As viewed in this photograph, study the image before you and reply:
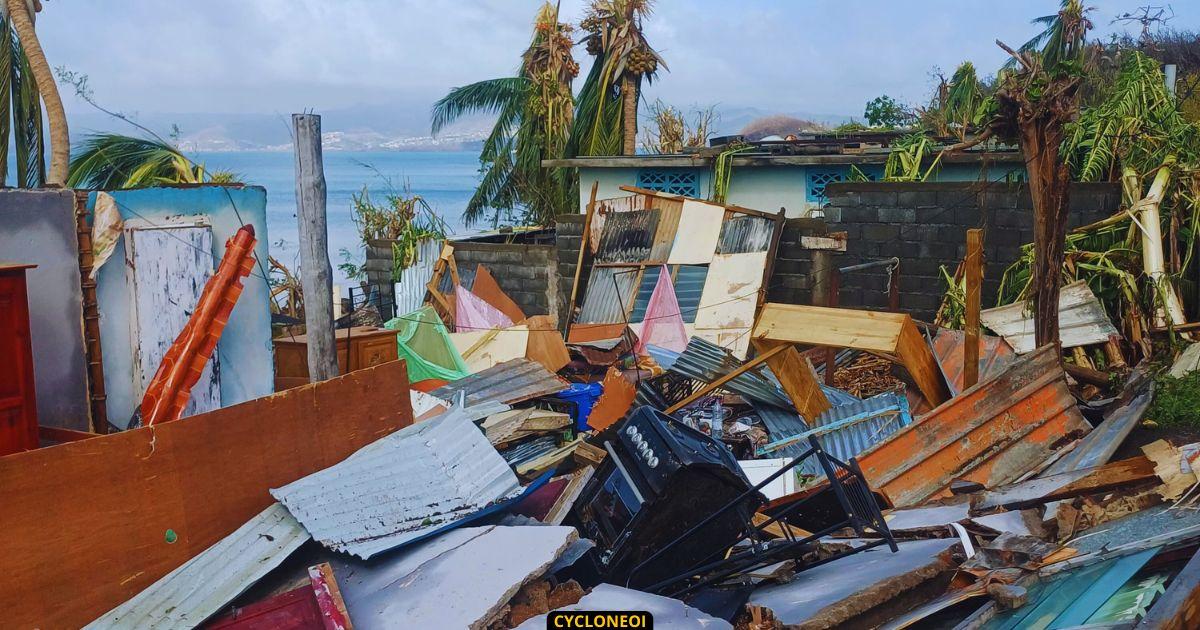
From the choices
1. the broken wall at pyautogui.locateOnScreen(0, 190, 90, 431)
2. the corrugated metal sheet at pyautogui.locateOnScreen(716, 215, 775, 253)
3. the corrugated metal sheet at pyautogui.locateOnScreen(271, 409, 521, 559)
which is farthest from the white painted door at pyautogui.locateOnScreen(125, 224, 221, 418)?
the corrugated metal sheet at pyautogui.locateOnScreen(716, 215, 775, 253)

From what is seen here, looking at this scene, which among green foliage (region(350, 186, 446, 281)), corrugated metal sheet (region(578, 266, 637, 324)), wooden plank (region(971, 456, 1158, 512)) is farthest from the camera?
green foliage (region(350, 186, 446, 281))

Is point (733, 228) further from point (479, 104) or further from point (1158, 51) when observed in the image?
point (1158, 51)

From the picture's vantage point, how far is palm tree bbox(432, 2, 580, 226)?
64.1ft

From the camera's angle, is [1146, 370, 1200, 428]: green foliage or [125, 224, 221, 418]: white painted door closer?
[125, 224, 221, 418]: white painted door

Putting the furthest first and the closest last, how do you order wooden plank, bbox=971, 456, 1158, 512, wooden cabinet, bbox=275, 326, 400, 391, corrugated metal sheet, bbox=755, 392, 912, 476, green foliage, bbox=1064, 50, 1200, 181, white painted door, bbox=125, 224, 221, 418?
green foliage, bbox=1064, 50, 1200, 181, wooden cabinet, bbox=275, 326, 400, 391, corrugated metal sheet, bbox=755, 392, 912, 476, white painted door, bbox=125, 224, 221, 418, wooden plank, bbox=971, 456, 1158, 512

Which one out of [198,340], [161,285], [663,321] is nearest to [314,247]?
[198,340]

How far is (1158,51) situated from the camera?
22.5 metres

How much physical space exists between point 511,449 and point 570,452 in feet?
1.63

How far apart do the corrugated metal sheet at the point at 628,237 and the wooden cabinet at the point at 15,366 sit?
25.7ft

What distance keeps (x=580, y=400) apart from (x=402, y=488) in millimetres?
3969

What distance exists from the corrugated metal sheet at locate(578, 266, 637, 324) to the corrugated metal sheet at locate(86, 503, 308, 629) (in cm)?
706

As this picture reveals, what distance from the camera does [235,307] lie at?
7285 mm

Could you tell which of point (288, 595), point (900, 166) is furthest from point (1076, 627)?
point (900, 166)

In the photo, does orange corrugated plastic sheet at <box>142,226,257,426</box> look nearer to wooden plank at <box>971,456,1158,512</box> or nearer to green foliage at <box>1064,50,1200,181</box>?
wooden plank at <box>971,456,1158,512</box>
